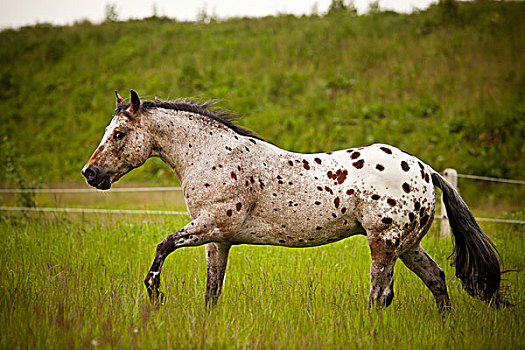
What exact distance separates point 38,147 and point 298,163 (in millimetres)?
13548

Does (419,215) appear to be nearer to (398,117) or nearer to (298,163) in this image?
(298,163)

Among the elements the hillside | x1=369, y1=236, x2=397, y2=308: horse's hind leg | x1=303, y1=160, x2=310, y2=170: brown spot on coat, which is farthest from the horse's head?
the hillside

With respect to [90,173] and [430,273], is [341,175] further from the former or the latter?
[90,173]

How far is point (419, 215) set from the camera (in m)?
3.74

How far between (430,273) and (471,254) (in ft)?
1.38

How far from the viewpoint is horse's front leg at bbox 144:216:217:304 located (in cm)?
349

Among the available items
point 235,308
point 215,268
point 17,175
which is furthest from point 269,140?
point 235,308

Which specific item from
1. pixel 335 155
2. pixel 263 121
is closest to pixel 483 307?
pixel 335 155

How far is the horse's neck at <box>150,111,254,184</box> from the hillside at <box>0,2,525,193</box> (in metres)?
8.21

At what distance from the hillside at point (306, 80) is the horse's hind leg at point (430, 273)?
7497mm

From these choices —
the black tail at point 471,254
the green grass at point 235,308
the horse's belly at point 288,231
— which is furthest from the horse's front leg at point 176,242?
the black tail at point 471,254

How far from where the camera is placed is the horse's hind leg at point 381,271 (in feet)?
12.1

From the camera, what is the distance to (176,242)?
351 centimetres

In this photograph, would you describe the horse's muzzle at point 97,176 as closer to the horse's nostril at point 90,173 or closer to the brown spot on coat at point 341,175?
the horse's nostril at point 90,173
